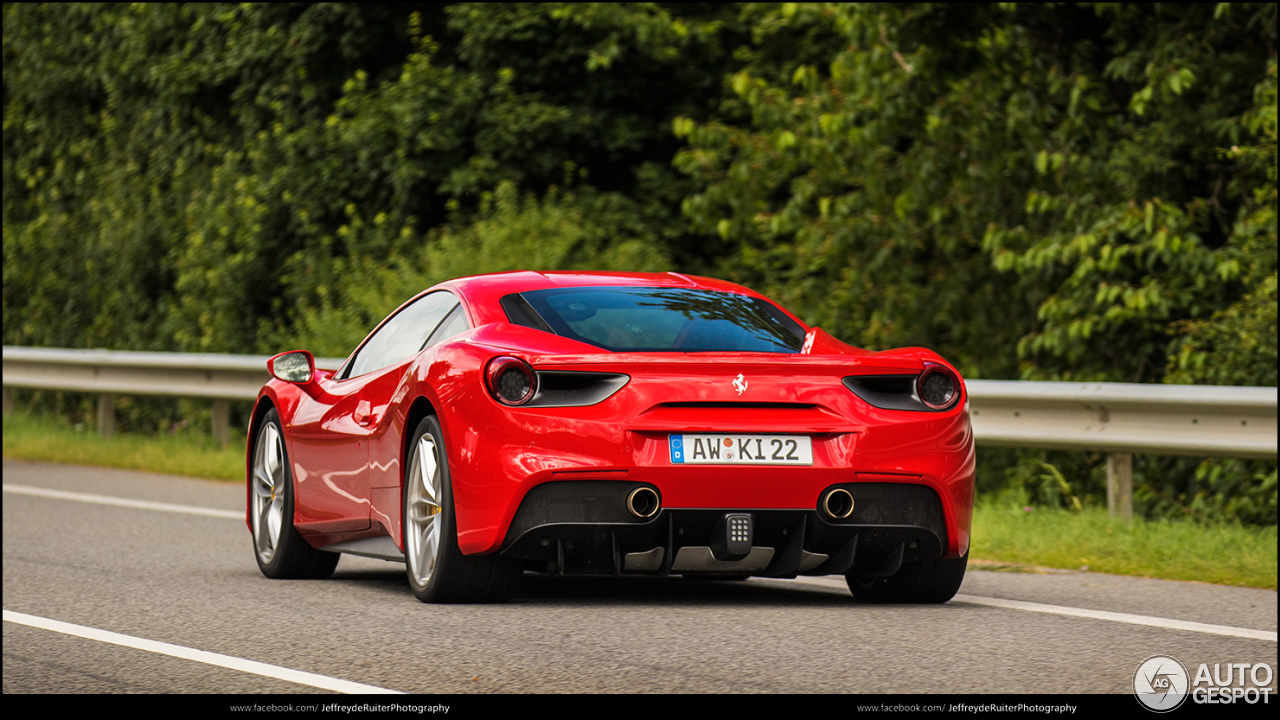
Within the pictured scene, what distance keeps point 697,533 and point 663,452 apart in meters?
0.30

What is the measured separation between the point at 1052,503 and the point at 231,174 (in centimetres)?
1251

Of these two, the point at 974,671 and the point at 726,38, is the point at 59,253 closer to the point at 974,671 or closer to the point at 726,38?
the point at 726,38

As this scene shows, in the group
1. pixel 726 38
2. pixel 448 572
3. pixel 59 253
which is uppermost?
pixel 726 38

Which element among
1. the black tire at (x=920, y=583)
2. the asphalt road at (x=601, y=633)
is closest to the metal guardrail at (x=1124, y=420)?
the asphalt road at (x=601, y=633)

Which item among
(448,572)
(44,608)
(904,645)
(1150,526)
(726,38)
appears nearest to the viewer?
(904,645)

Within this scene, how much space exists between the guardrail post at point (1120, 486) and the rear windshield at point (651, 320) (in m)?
3.41

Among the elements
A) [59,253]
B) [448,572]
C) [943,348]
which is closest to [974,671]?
[448,572]

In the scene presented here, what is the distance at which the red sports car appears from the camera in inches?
237

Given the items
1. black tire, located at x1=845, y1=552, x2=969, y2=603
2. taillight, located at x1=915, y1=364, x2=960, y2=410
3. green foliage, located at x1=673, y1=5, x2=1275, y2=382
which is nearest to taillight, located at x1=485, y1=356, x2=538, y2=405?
taillight, located at x1=915, y1=364, x2=960, y2=410

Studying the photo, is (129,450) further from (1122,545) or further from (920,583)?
(920,583)

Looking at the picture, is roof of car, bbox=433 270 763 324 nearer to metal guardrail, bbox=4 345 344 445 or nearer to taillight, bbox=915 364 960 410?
taillight, bbox=915 364 960 410

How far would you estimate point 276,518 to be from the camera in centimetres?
803

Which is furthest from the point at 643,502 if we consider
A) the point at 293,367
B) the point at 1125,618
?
the point at 293,367

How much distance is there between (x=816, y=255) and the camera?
53.3 feet
